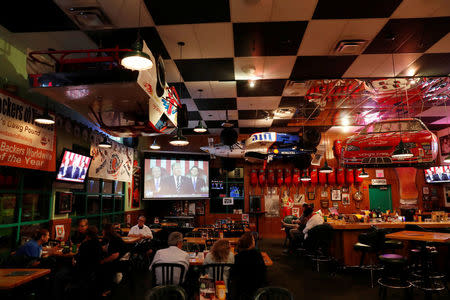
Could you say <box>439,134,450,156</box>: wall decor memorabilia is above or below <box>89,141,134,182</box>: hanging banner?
above

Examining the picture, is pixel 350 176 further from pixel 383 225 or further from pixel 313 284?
pixel 313 284

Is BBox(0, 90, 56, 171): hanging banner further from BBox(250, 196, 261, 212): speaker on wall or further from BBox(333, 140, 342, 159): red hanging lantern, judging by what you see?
BBox(333, 140, 342, 159): red hanging lantern

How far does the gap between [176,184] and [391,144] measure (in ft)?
23.2

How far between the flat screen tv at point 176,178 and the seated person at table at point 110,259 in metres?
4.84

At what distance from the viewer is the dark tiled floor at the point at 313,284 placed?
4.80 m

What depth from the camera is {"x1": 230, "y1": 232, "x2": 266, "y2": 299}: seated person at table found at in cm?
325

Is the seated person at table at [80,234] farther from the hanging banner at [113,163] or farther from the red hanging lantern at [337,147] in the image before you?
the red hanging lantern at [337,147]

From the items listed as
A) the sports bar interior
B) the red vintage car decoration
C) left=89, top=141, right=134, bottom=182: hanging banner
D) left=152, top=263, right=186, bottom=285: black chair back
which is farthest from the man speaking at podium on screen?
left=152, top=263, right=186, bottom=285: black chair back

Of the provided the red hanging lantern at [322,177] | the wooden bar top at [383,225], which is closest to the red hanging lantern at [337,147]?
the red hanging lantern at [322,177]

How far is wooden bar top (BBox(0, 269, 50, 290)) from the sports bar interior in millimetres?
21

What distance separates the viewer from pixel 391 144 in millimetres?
8188

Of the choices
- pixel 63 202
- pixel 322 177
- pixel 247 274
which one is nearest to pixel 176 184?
pixel 63 202

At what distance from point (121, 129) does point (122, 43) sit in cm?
138

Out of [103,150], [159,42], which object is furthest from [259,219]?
[159,42]
